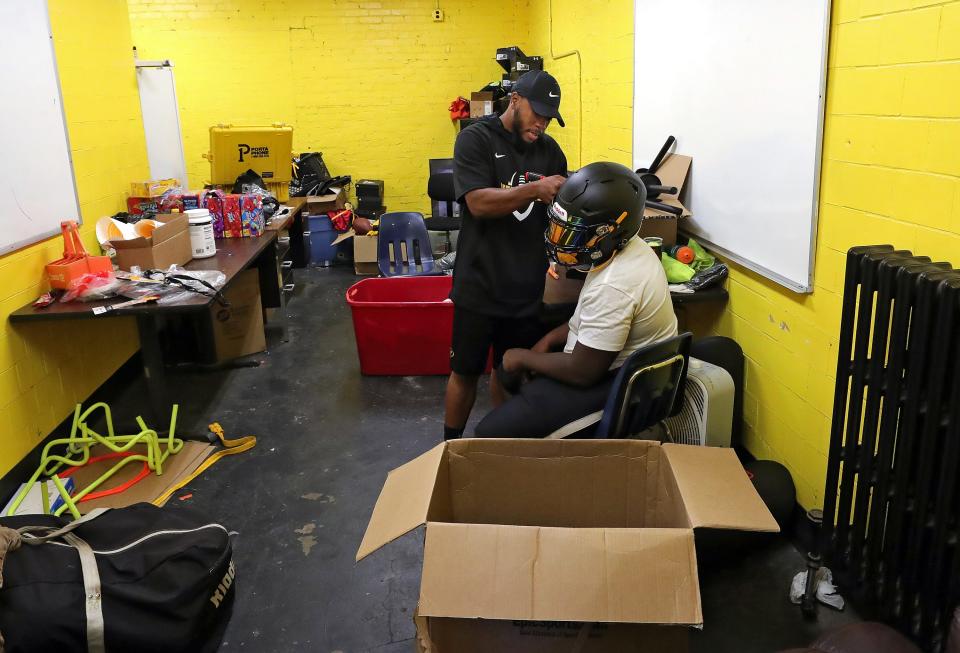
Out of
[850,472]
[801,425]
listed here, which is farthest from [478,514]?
[801,425]

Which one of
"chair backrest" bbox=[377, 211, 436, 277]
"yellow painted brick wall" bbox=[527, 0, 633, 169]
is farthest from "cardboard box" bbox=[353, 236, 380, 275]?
"yellow painted brick wall" bbox=[527, 0, 633, 169]

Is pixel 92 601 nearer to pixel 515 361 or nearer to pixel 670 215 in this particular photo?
pixel 515 361

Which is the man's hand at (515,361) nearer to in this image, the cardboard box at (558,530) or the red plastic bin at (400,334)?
the cardboard box at (558,530)

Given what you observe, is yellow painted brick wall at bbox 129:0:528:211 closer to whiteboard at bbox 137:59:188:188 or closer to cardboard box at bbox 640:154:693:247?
whiteboard at bbox 137:59:188:188

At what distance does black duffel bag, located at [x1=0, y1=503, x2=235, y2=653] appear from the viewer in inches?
73.9

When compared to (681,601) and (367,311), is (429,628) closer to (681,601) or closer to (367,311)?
(681,601)

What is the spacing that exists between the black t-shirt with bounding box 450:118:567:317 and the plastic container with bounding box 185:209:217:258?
178 cm

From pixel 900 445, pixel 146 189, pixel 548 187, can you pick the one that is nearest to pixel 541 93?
pixel 548 187

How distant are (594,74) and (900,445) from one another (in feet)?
12.9

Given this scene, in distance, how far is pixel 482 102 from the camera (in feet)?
23.4

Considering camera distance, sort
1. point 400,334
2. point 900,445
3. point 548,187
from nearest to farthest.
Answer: point 900,445, point 548,187, point 400,334

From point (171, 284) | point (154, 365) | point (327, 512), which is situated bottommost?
point (327, 512)

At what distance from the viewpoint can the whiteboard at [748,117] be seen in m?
2.27

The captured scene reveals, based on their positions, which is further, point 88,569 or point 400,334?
point 400,334
